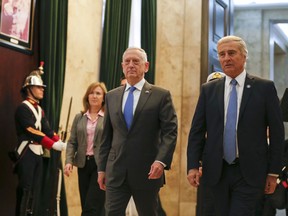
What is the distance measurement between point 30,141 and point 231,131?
2.96m

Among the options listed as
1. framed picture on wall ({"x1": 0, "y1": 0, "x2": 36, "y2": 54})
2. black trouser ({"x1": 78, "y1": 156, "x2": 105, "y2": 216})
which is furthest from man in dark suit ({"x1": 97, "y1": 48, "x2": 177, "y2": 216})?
framed picture on wall ({"x1": 0, "y1": 0, "x2": 36, "y2": 54})

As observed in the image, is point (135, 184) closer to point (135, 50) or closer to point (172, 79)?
point (135, 50)

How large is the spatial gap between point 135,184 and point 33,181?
2.28 metres

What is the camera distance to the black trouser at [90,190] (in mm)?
5590

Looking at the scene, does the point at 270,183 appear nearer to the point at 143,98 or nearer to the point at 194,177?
the point at 194,177

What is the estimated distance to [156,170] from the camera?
390cm

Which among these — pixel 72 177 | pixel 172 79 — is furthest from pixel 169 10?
pixel 72 177

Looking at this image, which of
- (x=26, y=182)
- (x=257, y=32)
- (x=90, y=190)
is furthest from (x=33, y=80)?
(x=257, y=32)

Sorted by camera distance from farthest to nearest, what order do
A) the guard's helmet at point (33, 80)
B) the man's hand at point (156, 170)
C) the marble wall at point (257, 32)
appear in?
the marble wall at point (257, 32)
the guard's helmet at point (33, 80)
the man's hand at point (156, 170)

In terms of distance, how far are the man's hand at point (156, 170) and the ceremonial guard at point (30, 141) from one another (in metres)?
2.29

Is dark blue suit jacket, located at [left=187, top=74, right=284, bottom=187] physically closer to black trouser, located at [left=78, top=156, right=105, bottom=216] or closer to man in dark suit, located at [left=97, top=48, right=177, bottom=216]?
man in dark suit, located at [left=97, top=48, right=177, bottom=216]

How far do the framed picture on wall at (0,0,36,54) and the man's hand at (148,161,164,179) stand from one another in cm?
286

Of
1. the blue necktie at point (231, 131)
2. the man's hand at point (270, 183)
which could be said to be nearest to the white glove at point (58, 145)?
Answer: the blue necktie at point (231, 131)

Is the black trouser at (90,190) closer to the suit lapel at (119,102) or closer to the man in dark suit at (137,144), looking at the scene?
the man in dark suit at (137,144)
